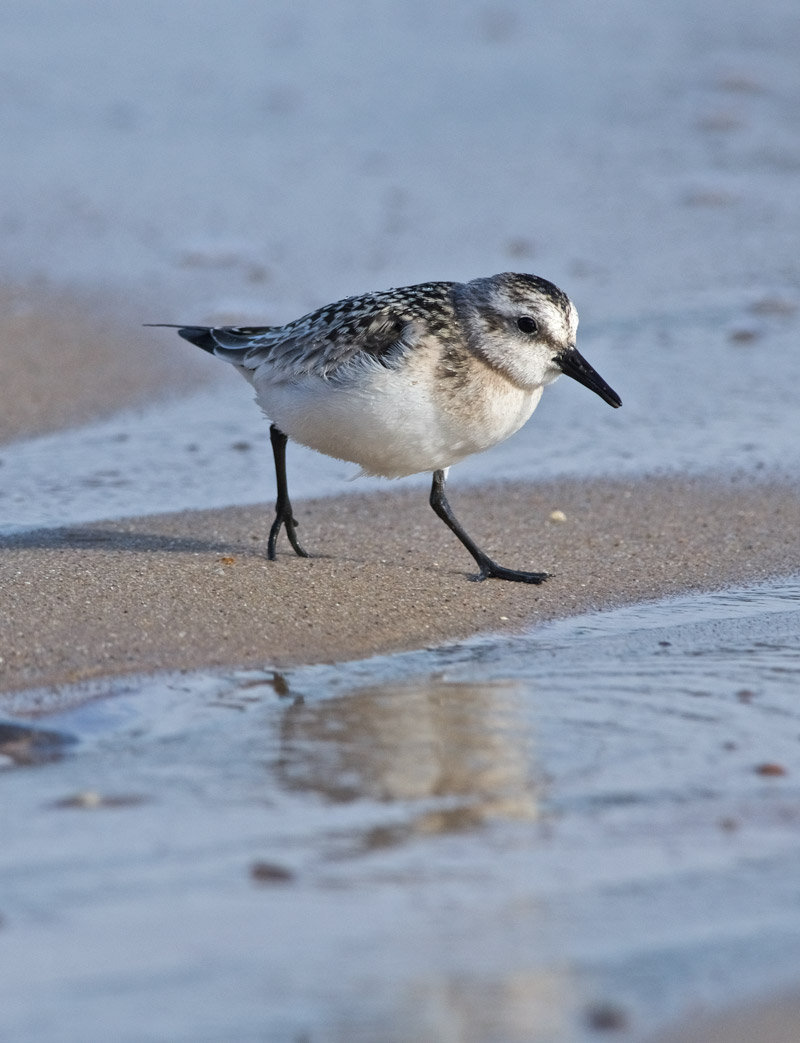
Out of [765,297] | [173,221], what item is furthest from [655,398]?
[173,221]

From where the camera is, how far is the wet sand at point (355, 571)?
13.8 ft

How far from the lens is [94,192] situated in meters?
10.4

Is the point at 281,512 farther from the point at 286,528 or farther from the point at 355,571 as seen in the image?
the point at 355,571

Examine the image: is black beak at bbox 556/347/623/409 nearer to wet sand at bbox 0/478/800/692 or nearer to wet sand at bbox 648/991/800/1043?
wet sand at bbox 0/478/800/692

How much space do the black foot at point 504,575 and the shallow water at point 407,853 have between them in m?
0.85

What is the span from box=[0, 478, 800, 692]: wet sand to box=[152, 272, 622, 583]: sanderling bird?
0.24m

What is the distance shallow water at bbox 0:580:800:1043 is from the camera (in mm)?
2469

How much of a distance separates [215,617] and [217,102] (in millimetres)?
9070

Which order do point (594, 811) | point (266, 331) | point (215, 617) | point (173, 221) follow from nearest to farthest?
1. point (594, 811)
2. point (215, 617)
3. point (266, 331)
4. point (173, 221)

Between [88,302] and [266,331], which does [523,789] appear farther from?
[88,302]

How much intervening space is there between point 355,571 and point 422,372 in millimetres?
708

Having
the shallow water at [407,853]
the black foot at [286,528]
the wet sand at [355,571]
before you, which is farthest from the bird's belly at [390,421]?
the shallow water at [407,853]

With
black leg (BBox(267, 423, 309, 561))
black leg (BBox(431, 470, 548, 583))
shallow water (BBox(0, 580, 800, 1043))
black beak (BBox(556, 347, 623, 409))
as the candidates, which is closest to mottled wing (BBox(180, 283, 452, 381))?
black leg (BBox(267, 423, 309, 561))

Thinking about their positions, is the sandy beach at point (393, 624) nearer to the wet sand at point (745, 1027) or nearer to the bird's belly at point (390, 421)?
the wet sand at point (745, 1027)
